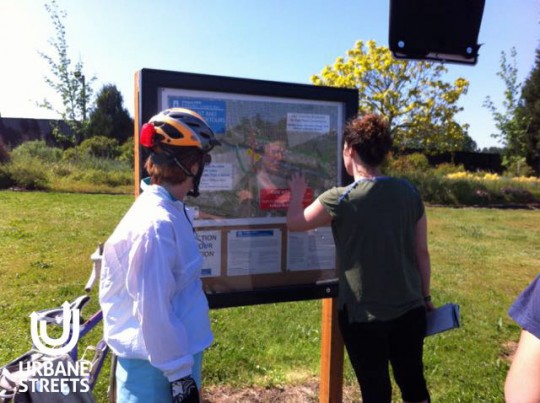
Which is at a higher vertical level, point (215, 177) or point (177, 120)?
point (177, 120)

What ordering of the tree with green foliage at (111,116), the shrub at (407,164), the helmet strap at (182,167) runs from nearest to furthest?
1. the helmet strap at (182,167)
2. the shrub at (407,164)
3. the tree with green foliage at (111,116)

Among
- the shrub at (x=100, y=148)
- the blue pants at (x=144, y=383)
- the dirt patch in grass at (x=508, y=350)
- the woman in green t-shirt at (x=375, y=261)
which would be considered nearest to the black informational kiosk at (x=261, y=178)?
the woman in green t-shirt at (x=375, y=261)

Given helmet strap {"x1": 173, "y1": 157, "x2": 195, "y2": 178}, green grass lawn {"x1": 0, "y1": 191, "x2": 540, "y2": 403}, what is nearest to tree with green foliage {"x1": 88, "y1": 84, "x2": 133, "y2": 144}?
green grass lawn {"x1": 0, "y1": 191, "x2": 540, "y2": 403}

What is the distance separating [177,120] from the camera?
2.17 metres

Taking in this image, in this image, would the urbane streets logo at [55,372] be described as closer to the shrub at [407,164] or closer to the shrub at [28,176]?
the shrub at [28,176]

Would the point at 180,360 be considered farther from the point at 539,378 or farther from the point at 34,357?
the point at 539,378

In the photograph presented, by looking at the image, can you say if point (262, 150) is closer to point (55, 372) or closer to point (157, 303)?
point (157, 303)

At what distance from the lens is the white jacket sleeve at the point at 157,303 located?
1.79 meters

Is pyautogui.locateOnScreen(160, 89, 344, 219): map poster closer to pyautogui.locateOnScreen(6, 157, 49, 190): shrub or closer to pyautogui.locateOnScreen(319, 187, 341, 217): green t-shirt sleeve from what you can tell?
pyautogui.locateOnScreen(319, 187, 341, 217): green t-shirt sleeve

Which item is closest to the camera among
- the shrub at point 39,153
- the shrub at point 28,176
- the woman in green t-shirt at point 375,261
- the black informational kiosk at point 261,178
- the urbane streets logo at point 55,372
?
the urbane streets logo at point 55,372

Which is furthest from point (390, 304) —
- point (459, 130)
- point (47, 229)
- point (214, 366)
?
point (459, 130)

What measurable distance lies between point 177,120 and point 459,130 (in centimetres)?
2481

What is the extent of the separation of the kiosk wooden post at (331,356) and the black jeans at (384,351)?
0.58m

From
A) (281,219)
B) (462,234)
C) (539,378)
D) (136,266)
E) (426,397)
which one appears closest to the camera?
(539,378)
